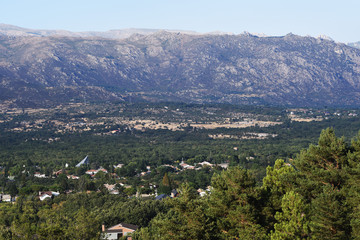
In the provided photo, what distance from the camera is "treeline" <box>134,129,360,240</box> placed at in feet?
82.6

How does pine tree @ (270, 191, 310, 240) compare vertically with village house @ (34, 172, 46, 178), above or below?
above

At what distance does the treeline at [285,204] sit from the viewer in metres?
25.2

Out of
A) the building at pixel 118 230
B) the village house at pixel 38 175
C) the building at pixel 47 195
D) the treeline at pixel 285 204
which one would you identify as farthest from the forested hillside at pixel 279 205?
the village house at pixel 38 175

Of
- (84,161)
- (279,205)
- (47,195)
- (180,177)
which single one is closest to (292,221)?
(279,205)

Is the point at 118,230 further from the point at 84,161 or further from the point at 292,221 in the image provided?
the point at 84,161

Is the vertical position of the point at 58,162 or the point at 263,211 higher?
the point at 263,211

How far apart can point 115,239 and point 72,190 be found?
97.1 feet

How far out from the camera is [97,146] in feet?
410

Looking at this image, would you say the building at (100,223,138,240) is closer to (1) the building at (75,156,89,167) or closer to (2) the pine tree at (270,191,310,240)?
(2) the pine tree at (270,191,310,240)

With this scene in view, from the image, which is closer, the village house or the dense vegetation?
the dense vegetation

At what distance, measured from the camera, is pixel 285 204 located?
26094 mm

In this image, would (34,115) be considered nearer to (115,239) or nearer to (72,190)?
(72,190)

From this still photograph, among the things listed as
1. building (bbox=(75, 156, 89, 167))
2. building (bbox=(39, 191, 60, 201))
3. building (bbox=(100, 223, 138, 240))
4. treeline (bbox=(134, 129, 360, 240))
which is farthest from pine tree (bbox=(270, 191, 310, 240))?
building (bbox=(75, 156, 89, 167))

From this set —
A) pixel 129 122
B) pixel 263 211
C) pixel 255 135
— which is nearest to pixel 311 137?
pixel 255 135
